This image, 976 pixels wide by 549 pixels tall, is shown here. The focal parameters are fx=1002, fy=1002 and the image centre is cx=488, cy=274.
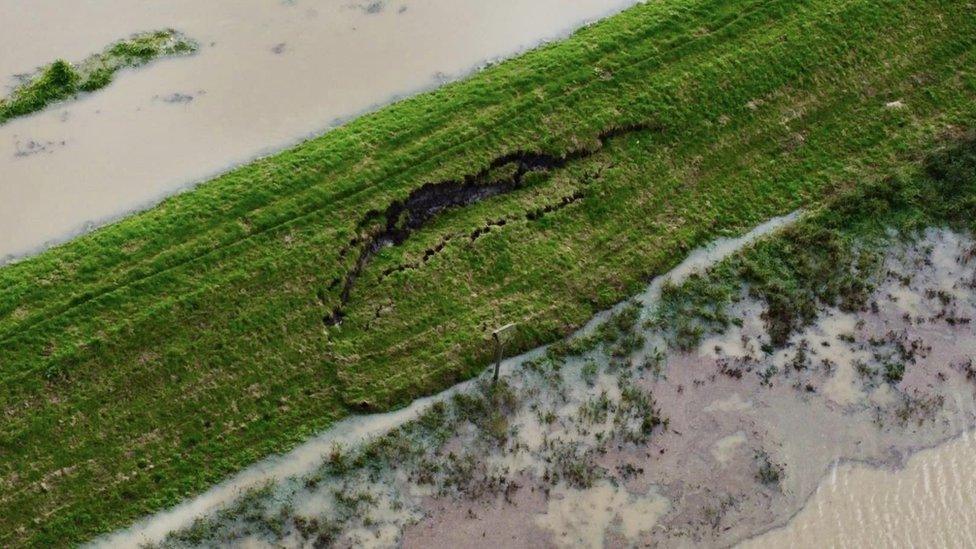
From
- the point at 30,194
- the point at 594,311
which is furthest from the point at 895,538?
the point at 30,194

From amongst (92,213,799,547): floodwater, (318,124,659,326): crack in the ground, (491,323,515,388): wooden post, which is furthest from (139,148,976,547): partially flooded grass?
(318,124,659,326): crack in the ground

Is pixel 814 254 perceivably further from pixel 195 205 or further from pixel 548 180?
pixel 195 205

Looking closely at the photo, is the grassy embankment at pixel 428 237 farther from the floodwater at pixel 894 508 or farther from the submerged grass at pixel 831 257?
the floodwater at pixel 894 508

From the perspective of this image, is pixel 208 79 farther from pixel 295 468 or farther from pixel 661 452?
pixel 661 452

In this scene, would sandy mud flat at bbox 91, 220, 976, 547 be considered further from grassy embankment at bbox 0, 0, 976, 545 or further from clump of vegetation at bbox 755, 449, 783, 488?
grassy embankment at bbox 0, 0, 976, 545

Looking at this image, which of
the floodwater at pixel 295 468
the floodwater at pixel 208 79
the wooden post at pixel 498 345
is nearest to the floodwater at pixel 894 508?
the floodwater at pixel 295 468

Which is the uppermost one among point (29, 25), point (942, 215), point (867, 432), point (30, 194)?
point (29, 25)
